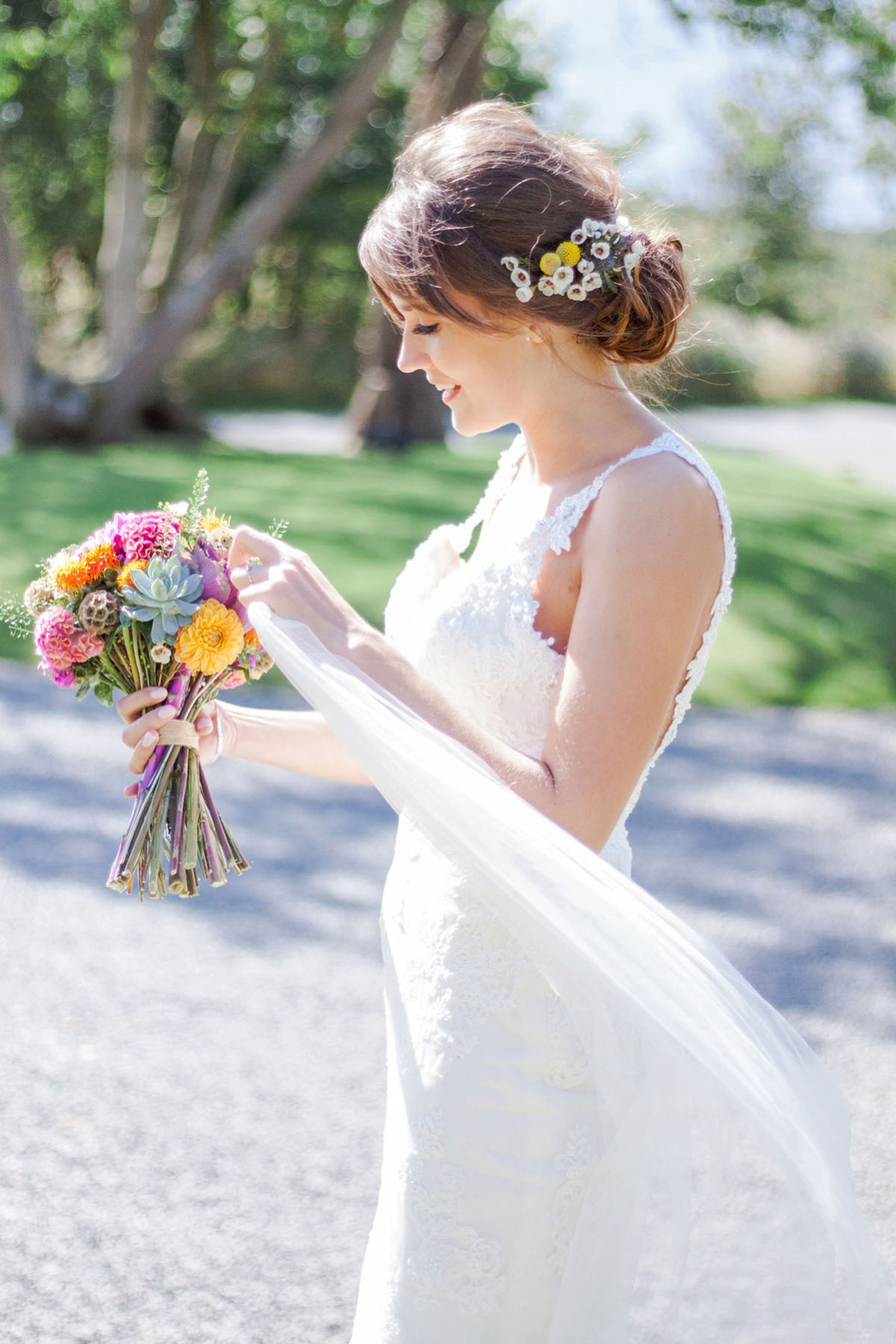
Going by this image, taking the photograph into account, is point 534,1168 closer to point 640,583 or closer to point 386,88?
point 640,583

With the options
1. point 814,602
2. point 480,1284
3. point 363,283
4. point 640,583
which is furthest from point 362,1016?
point 363,283

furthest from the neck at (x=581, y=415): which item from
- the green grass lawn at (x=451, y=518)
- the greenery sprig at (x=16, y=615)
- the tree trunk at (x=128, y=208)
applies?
the tree trunk at (x=128, y=208)

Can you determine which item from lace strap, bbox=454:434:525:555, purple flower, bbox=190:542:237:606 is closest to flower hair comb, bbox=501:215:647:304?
lace strap, bbox=454:434:525:555

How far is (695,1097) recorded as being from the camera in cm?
168

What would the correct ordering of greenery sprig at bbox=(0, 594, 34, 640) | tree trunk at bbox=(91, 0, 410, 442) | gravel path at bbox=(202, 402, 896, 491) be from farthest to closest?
gravel path at bbox=(202, 402, 896, 491), tree trunk at bbox=(91, 0, 410, 442), greenery sprig at bbox=(0, 594, 34, 640)

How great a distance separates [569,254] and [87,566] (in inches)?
35.1

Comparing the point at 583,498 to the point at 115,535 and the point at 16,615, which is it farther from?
the point at 16,615

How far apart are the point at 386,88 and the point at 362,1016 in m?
18.6

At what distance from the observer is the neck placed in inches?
74.0

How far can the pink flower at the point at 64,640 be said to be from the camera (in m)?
2.13

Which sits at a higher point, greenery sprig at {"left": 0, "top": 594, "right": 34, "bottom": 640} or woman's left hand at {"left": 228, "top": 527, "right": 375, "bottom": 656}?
woman's left hand at {"left": 228, "top": 527, "right": 375, "bottom": 656}

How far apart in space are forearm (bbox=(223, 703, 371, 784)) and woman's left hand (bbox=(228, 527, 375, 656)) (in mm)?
477

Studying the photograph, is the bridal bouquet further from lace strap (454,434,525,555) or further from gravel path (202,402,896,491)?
gravel path (202,402,896,491)

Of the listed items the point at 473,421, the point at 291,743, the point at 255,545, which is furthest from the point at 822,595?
the point at 255,545
